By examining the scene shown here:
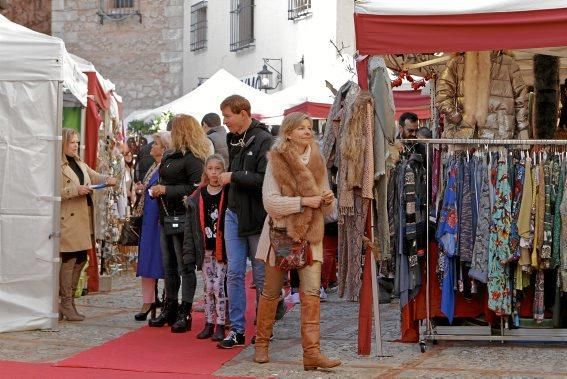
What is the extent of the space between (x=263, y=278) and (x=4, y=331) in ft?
7.53

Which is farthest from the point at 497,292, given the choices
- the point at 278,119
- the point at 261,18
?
the point at 261,18

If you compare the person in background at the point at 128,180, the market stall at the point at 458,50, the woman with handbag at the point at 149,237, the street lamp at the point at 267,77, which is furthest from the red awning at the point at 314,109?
the market stall at the point at 458,50

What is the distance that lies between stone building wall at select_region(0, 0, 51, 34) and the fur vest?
9.90 meters

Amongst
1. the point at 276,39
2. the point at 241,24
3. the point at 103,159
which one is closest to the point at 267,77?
the point at 276,39

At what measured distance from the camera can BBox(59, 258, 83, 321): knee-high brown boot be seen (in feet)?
36.7

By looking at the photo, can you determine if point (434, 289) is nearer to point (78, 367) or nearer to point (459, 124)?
point (459, 124)

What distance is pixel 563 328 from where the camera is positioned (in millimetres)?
9492

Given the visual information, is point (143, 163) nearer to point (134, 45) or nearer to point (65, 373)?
point (65, 373)

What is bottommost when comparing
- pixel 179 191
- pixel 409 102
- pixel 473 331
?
pixel 473 331

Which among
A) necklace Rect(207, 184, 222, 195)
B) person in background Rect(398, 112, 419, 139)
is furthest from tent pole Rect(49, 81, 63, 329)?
person in background Rect(398, 112, 419, 139)

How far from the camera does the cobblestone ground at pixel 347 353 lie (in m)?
8.62

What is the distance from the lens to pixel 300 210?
866cm

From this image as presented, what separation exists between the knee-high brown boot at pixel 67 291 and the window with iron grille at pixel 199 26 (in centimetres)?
1989

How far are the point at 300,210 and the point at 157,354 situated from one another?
5.80 ft
